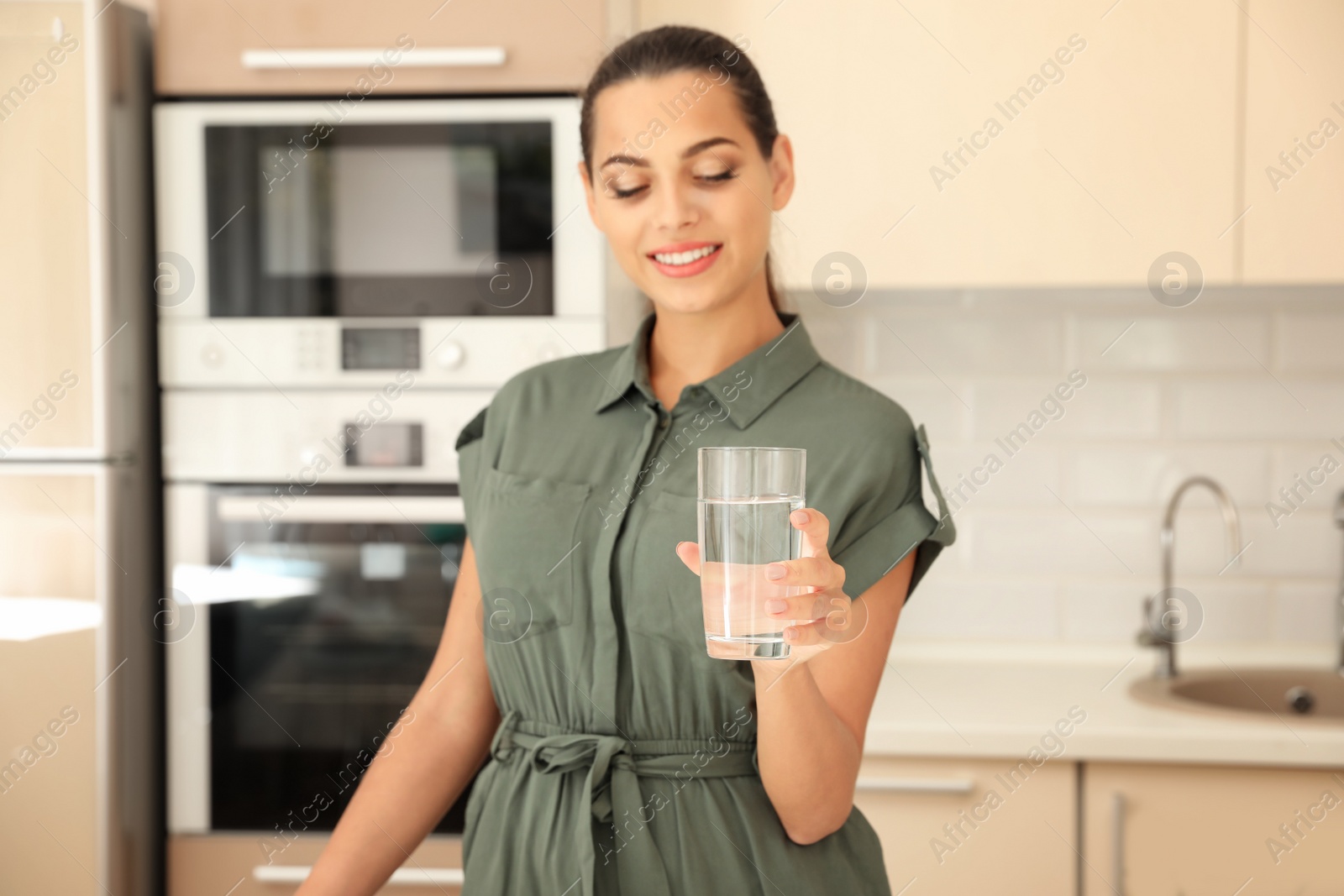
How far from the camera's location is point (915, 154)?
166 cm

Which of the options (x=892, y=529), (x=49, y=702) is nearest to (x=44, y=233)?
(x=49, y=702)

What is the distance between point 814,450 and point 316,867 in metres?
0.56

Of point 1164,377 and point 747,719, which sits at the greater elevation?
point 1164,377

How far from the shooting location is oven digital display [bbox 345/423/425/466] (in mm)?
1579

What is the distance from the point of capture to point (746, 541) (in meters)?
0.67

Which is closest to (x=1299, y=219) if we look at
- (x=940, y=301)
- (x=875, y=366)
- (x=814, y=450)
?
(x=940, y=301)

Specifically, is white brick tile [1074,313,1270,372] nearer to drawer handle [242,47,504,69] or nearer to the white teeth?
drawer handle [242,47,504,69]

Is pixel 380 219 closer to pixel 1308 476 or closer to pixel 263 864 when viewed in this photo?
pixel 263 864

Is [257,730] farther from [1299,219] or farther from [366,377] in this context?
[1299,219]

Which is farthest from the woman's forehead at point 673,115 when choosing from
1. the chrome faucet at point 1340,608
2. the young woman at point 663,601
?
the chrome faucet at point 1340,608

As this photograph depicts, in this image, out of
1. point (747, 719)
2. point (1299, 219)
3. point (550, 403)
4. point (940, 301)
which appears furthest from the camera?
point (940, 301)

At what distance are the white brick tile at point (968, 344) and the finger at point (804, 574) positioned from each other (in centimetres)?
140

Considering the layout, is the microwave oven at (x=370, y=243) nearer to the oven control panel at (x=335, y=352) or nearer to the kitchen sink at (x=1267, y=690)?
the oven control panel at (x=335, y=352)

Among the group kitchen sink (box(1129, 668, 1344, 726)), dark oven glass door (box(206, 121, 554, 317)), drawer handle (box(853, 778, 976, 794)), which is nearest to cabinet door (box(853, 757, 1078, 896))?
drawer handle (box(853, 778, 976, 794))
